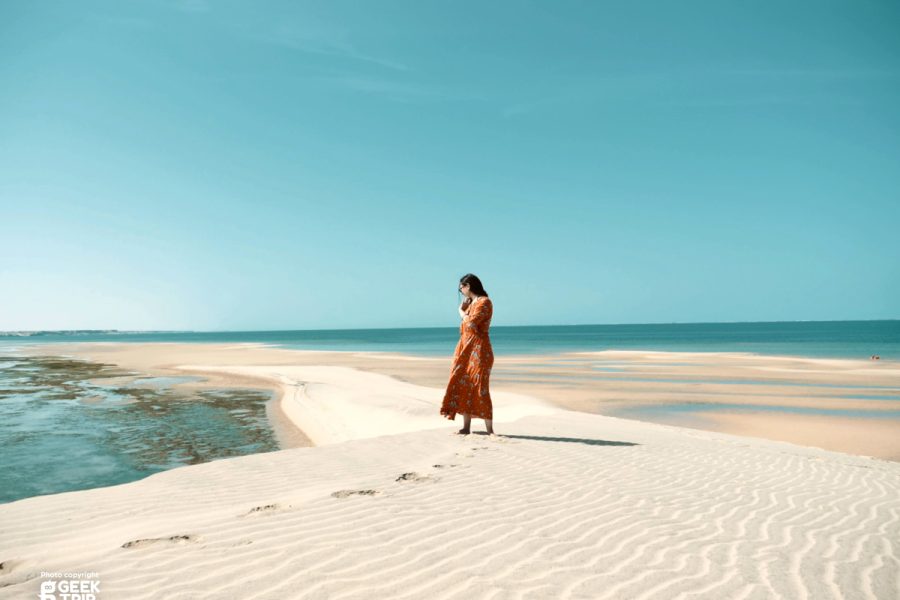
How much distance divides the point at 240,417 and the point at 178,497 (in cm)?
882

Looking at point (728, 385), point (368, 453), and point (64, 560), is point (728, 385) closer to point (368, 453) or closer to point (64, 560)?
point (368, 453)

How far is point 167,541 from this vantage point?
371 cm

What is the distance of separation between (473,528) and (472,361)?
436 cm

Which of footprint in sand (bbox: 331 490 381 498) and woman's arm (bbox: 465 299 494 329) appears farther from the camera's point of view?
woman's arm (bbox: 465 299 494 329)

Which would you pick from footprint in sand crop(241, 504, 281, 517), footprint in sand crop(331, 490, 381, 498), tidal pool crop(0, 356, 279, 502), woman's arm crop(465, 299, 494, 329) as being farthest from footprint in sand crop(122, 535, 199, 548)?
woman's arm crop(465, 299, 494, 329)

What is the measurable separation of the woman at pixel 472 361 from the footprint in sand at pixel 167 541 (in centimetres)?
494

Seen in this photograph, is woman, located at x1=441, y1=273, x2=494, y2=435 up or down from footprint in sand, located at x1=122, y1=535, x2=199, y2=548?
up

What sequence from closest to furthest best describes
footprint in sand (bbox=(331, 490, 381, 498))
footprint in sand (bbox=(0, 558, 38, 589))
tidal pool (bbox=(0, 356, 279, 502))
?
footprint in sand (bbox=(0, 558, 38, 589)) < footprint in sand (bbox=(331, 490, 381, 498)) < tidal pool (bbox=(0, 356, 279, 502))

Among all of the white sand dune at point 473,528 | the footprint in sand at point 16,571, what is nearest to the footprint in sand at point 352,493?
the white sand dune at point 473,528

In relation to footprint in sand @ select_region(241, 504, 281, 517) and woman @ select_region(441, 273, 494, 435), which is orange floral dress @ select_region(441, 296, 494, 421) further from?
footprint in sand @ select_region(241, 504, 281, 517)

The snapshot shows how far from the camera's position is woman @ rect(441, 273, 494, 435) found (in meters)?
8.27

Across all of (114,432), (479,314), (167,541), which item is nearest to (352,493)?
(167,541)

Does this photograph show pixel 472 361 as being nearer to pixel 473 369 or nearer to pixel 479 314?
pixel 473 369

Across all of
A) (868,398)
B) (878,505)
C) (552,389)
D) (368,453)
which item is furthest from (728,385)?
(368,453)
